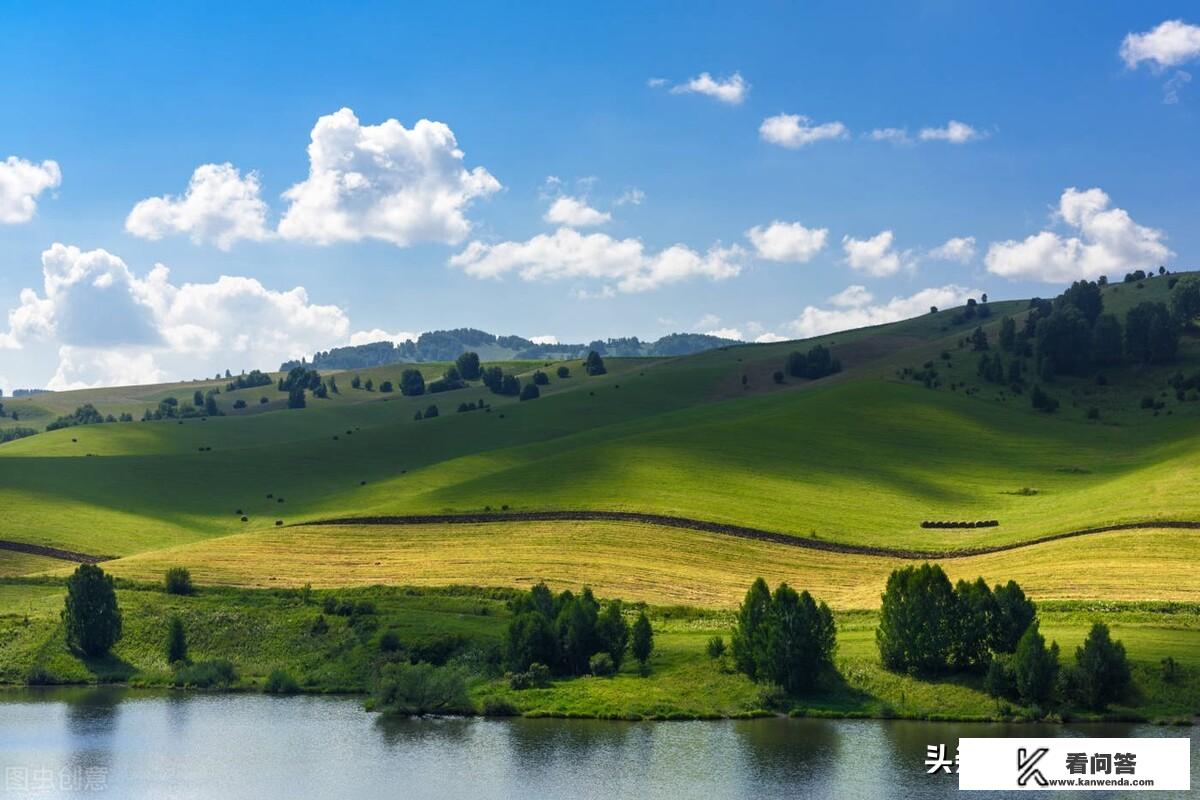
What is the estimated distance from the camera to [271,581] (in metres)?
114

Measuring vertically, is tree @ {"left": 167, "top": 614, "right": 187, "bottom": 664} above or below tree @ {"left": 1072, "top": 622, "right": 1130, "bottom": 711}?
below

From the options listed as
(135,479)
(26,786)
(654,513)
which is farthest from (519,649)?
(135,479)

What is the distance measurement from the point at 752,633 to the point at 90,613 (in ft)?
166

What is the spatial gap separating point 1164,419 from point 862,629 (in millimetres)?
113759

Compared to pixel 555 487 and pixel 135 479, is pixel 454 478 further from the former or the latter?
pixel 135 479

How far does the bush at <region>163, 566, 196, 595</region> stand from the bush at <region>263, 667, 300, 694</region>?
882 inches

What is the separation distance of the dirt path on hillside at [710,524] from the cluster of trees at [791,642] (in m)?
42.4

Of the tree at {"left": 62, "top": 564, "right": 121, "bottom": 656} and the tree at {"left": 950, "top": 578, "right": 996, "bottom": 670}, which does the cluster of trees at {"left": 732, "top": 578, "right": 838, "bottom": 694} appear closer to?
the tree at {"left": 950, "top": 578, "right": 996, "bottom": 670}

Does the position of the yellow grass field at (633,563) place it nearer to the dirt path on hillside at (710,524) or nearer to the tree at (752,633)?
the dirt path on hillside at (710,524)

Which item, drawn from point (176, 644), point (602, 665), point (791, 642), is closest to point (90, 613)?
point (176, 644)

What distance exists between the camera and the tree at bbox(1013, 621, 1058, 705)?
72.1m

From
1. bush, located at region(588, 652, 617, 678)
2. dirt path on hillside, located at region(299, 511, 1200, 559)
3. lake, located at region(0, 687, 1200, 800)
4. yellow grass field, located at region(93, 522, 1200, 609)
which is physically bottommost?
lake, located at region(0, 687, 1200, 800)

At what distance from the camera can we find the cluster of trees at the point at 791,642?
7738cm

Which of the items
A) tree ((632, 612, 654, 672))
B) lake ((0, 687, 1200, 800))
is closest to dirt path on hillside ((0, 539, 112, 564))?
lake ((0, 687, 1200, 800))
